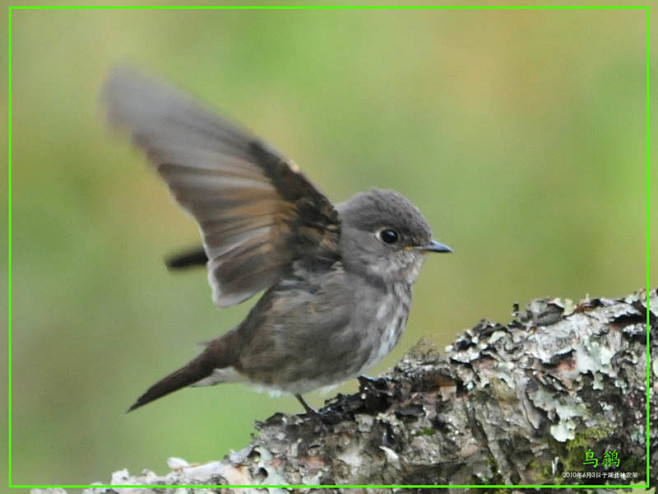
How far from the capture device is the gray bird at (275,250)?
13.4 feet

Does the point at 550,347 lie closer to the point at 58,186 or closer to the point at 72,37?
the point at 58,186

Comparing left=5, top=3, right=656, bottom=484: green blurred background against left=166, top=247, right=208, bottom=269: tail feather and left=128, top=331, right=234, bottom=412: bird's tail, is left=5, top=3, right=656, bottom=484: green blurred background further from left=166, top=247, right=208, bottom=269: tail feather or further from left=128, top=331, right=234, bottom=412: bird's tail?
left=166, top=247, right=208, bottom=269: tail feather

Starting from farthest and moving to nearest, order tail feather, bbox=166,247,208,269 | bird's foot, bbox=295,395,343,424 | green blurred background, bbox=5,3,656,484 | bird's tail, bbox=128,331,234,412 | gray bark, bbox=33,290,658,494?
1. green blurred background, bbox=5,3,656,484
2. bird's tail, bbox=128,331,234,412
3. tail feather, bbox=166,247,208,269
4. bird's foot, bbox=295,395,343,424
5. gray bark, bbox=33,290,658,494

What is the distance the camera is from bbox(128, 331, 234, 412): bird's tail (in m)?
4.92

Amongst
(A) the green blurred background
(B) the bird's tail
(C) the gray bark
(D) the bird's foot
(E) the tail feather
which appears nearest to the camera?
(C) the gray bark

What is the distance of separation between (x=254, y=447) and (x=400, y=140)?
12.2 feet

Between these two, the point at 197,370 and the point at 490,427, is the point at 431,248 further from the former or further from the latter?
the point at 490,427

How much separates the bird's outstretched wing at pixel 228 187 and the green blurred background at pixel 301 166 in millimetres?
1905

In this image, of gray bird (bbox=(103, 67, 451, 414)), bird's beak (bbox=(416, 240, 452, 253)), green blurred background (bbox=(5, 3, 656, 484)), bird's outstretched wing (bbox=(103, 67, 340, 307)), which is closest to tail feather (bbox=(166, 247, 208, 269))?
gray bird (bbox=(103, 67, 451, 414))

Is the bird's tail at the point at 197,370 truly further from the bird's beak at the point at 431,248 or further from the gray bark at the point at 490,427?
the gray bark at the point at 490,427

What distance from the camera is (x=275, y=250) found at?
459 centimetres

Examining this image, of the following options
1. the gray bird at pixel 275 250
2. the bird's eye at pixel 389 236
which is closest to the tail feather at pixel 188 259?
the gray bird at pixel 275 250

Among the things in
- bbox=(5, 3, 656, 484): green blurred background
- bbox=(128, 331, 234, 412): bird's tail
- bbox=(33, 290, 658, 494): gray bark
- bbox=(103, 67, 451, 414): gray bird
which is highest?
bbox=(5, 3, 656, 484): green blurred background

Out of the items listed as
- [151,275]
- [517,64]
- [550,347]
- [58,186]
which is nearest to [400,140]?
[517,64]
